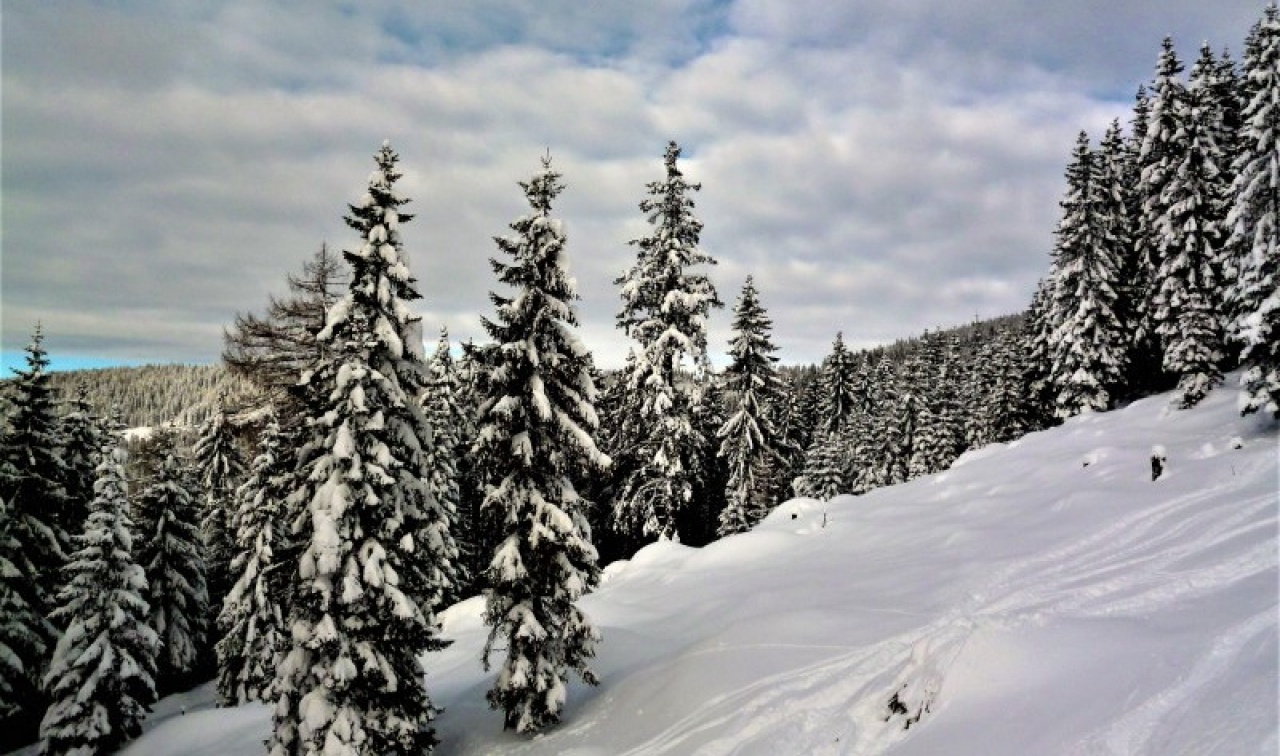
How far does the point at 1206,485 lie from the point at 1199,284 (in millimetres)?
24083

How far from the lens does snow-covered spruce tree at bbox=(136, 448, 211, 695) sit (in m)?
32.7

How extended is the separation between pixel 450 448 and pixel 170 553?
48.0 feet

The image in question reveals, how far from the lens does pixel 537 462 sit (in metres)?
15.2

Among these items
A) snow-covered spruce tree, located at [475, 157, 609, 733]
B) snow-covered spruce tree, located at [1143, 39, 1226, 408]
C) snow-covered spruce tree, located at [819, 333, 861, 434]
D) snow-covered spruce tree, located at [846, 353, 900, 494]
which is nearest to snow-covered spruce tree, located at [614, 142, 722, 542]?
snow-covered spruce tree, located at [475, 157, 609, 733]

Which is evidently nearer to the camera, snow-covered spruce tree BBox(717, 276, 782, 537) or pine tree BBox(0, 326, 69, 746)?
pine tree BBox(0, 326, 69, 746)

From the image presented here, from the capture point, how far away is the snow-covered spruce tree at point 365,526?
13.0 meters

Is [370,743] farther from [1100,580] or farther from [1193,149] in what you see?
[1193,149]

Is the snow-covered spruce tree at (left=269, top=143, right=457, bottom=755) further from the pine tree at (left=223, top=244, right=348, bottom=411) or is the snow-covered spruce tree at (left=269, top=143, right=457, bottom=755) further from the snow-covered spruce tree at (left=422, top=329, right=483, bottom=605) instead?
the snow-covered spruce tree at (left=422, top=329, right=483, bottom=605)

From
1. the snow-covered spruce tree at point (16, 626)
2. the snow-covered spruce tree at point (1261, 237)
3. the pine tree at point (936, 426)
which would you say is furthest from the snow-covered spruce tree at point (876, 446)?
the snow-covered spruce tree at point (16, 626)

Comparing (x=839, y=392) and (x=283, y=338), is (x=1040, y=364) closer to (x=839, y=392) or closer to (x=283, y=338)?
(x=839, y=392)

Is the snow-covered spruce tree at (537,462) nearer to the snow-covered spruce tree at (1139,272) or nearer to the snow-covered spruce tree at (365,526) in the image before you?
the snow-covered spruce tree at (365,526)

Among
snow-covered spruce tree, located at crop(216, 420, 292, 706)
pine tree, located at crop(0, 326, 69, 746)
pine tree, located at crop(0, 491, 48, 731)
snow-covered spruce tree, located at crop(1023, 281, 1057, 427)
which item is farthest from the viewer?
snow-covered spruce tree, located at crop(1023, 281, 1057, 427)

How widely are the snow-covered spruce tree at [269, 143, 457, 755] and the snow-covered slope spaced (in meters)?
2.96

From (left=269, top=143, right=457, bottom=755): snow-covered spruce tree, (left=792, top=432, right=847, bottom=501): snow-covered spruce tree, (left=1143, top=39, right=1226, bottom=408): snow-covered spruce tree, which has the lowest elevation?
(left=792, top=432, right=847, bottom=501): snow-covered spruce tree
